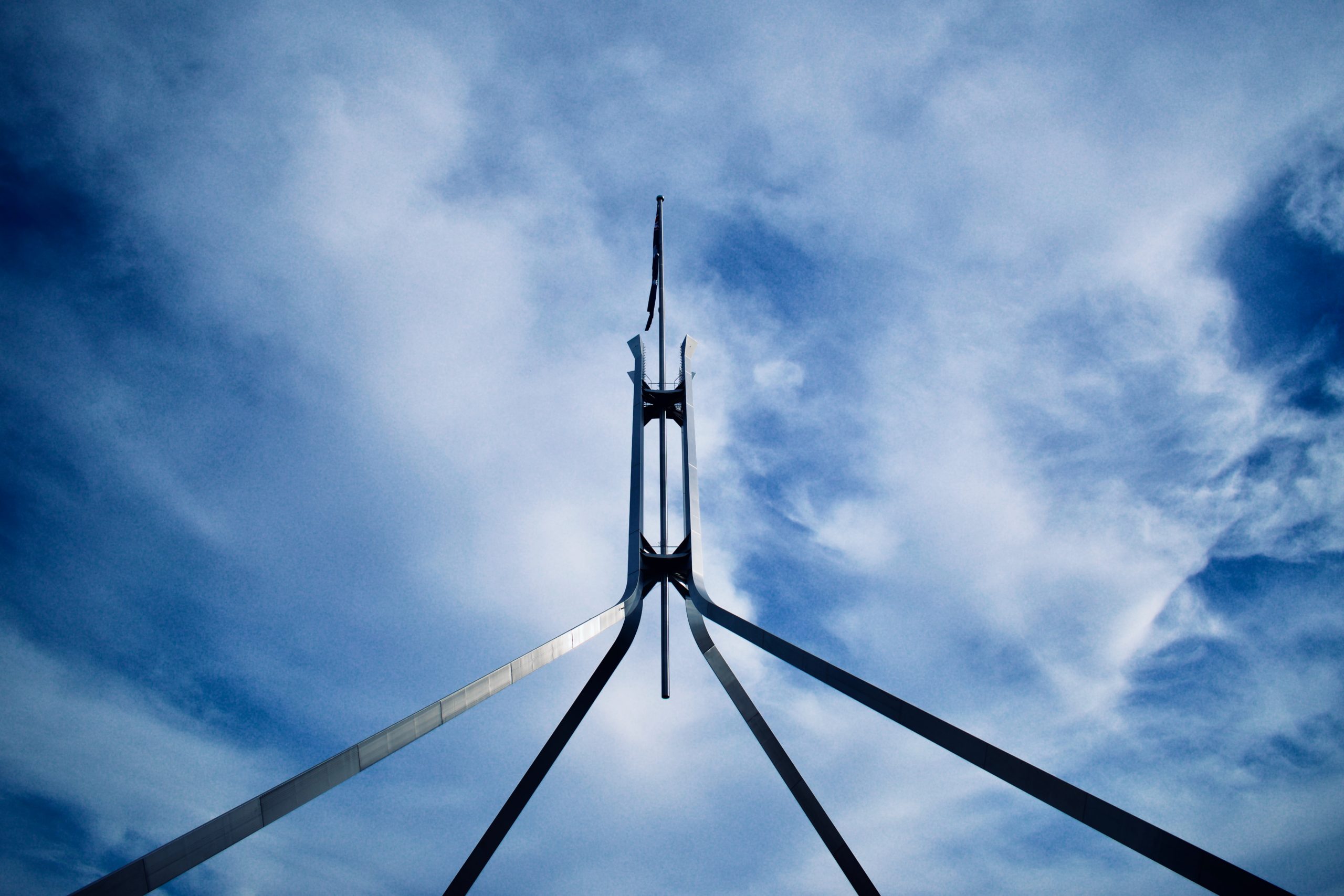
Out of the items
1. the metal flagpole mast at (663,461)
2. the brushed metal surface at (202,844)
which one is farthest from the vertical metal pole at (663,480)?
the brushed metal surface at (202,844)

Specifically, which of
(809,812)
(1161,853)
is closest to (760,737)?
(809,812)

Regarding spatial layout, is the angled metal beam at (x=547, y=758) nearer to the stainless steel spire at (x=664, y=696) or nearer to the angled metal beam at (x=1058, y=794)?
the stainless steel spire at (x=664, y=696)

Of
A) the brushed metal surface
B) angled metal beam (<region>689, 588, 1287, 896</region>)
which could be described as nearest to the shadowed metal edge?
angled metal beam (<region>689, 588, 1287, 896</region>)

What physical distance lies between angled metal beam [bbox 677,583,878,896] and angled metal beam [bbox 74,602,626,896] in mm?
5969

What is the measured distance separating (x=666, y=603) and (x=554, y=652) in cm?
763

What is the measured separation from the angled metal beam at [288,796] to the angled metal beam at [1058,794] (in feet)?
21.1

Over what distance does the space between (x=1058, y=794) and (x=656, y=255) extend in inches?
909

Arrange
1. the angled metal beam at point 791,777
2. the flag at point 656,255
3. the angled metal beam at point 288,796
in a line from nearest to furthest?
the angled metal beam at point 288,796
the angled metal beam at point 791,777
the flag at point 656,255

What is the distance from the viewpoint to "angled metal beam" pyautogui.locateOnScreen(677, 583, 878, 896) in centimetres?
1600

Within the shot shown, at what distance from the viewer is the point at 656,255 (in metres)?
28.1

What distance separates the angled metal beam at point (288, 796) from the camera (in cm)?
773

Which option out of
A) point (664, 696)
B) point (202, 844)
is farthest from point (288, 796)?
point (664, 696)

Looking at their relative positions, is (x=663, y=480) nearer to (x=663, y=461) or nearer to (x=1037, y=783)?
(x=663, y=461)

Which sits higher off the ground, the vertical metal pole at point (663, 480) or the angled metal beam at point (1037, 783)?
the vertical metal pole at point (663, 480)
